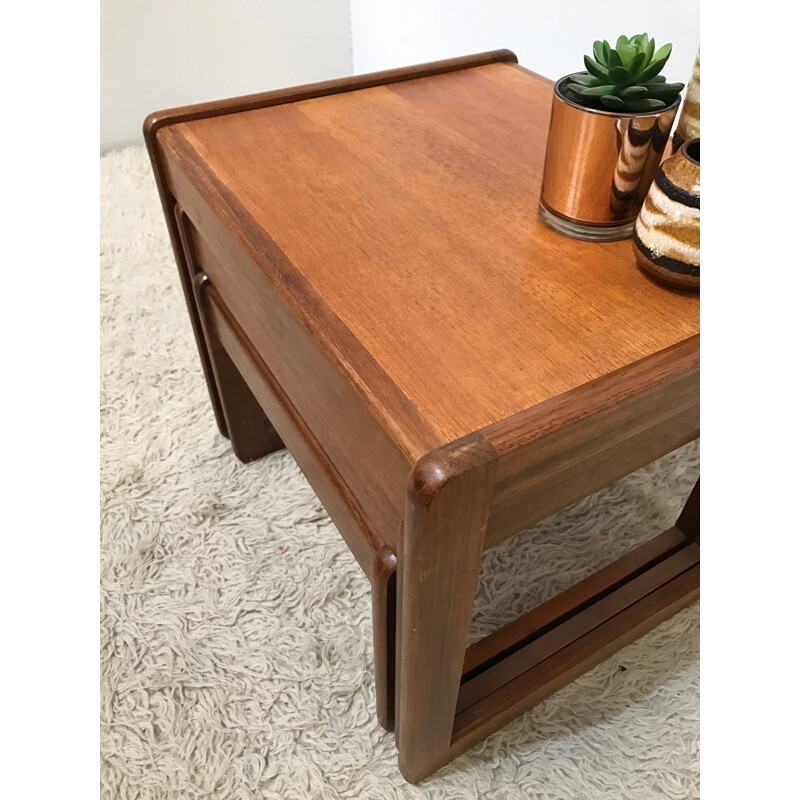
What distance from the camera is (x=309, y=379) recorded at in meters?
0.62

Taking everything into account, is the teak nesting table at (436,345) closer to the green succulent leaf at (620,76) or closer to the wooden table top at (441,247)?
the wooden table top at (441,247)

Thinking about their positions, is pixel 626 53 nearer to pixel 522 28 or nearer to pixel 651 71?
pixel 651 71

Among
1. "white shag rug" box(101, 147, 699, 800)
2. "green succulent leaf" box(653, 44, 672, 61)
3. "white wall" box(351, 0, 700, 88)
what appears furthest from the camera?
"white wall" box(351, 0, 700, 88)

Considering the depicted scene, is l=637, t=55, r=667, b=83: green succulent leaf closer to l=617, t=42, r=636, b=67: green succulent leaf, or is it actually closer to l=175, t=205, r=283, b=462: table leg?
l=617, t=42, r=636, b=67: green succulent leaf

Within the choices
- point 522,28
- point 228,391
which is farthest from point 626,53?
point 522,28

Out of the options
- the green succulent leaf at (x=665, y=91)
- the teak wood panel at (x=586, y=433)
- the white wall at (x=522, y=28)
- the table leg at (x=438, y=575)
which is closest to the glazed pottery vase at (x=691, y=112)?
the green succulent leaf at (x=665, y=91)

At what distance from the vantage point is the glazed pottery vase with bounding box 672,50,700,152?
599mm

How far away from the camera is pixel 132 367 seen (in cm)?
129

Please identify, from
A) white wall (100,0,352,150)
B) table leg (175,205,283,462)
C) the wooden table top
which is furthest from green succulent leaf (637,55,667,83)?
white wall (100,0,352,150)

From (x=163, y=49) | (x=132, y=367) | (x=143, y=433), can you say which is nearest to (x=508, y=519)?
(x=143, y=433)

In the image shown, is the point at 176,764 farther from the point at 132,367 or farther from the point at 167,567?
the point at 132,367

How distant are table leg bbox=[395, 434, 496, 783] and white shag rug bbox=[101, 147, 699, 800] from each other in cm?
16
